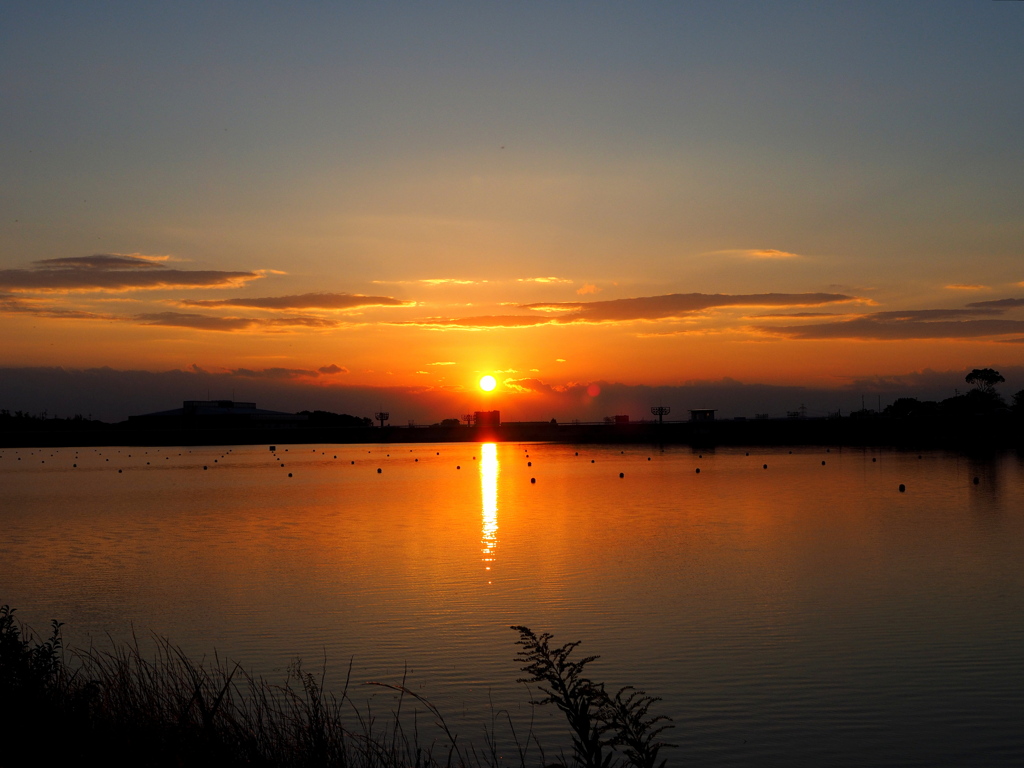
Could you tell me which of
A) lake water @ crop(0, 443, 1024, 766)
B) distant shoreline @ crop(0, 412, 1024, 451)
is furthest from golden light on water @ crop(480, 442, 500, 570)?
distant shoreline @ crop(0, 412, 1024, 451)

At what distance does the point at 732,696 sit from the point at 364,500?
43.9 metres

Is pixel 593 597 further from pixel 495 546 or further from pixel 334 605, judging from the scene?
pixel 495 546

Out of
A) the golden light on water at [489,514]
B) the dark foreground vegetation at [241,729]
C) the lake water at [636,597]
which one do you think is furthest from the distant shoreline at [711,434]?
the dark foreground vegetation at [241,729]

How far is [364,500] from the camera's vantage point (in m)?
58.3

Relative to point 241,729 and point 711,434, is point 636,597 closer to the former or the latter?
point 241,729

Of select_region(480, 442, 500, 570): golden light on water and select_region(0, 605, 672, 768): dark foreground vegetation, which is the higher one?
select_region(0, 605, 672, 768): dark foreground vegetation

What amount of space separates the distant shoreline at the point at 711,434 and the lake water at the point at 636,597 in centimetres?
9453

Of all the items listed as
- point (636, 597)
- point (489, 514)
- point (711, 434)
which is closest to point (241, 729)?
point (636, 597)

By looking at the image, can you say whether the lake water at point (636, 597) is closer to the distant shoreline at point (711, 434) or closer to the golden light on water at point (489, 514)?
the golden light on water at point (489, 514)

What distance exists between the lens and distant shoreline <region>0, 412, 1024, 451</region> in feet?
469

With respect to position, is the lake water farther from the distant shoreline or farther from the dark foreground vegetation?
the distant shoreline

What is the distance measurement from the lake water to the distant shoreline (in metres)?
94.5

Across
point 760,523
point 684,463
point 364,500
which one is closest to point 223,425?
point 684,463

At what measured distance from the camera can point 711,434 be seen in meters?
170
